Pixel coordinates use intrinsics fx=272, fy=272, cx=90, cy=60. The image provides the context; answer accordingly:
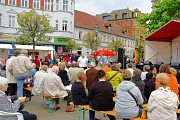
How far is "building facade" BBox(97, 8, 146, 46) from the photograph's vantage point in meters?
87.8

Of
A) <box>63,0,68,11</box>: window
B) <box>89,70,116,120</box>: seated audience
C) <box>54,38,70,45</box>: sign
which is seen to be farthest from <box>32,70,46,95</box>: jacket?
<box>63,0,68,11</box>: window

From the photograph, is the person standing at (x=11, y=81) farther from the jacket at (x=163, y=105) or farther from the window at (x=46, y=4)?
the window at (x=46, y=4)

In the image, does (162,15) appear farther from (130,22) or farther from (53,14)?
(130,22)

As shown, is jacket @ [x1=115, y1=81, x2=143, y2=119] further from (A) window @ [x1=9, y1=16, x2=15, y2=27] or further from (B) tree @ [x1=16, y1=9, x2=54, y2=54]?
(A) window @ [x1=9, y1=16, x2=15, y2=27]

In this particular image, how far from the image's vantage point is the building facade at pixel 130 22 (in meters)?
87.8

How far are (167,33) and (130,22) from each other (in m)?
72.3

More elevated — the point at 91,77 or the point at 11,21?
the point at 11,21

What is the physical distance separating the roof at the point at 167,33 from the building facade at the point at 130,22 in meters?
66.9

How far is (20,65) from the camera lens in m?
9.02

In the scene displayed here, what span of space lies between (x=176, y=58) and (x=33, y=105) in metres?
12.7

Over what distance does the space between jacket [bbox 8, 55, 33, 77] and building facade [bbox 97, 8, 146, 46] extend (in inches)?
3072

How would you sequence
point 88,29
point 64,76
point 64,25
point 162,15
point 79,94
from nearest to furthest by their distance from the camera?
point 79,94
point 64,76
point 162,15
point 64,25
point 88,29

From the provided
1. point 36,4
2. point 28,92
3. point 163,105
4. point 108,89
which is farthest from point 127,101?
point 36,4

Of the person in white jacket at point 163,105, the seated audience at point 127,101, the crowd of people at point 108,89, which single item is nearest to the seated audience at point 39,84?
the crowd of people at point 108,89
